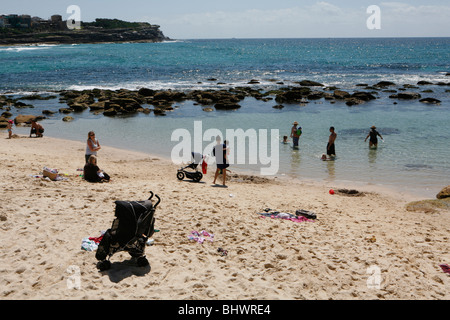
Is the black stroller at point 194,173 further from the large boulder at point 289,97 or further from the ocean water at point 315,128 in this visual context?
the large boulder at point 289,97

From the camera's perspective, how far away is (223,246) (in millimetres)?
7996

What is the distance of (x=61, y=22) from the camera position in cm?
17062

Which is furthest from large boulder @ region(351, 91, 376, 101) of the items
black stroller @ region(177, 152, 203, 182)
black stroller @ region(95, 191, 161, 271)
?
black stroller @ region(95, 191, 161, 271)

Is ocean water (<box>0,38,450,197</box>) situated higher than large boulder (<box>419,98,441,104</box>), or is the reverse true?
large boulder (<box>419,98,441,104</box>)

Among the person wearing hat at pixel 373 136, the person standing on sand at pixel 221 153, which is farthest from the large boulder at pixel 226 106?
the person standing on sand at pixel 221 153

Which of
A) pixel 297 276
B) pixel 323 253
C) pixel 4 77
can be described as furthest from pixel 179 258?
pixel 4 77

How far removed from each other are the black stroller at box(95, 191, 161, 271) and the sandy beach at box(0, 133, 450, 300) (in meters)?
0.34

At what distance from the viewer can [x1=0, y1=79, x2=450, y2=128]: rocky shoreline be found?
31719 millimetres

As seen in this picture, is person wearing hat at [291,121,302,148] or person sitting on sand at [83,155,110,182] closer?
person sitting on sand at [83,155,110,182]

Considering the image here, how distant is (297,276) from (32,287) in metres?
4.44

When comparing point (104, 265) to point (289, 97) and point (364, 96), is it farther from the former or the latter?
point (364, 96)

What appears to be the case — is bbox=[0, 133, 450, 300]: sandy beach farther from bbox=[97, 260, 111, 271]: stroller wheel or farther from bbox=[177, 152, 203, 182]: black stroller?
bbox=[177, 152, 203, 182]: black stroller

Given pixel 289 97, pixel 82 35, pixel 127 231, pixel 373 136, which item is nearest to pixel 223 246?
pixel 127 231

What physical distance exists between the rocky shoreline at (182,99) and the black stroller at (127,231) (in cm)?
2334
